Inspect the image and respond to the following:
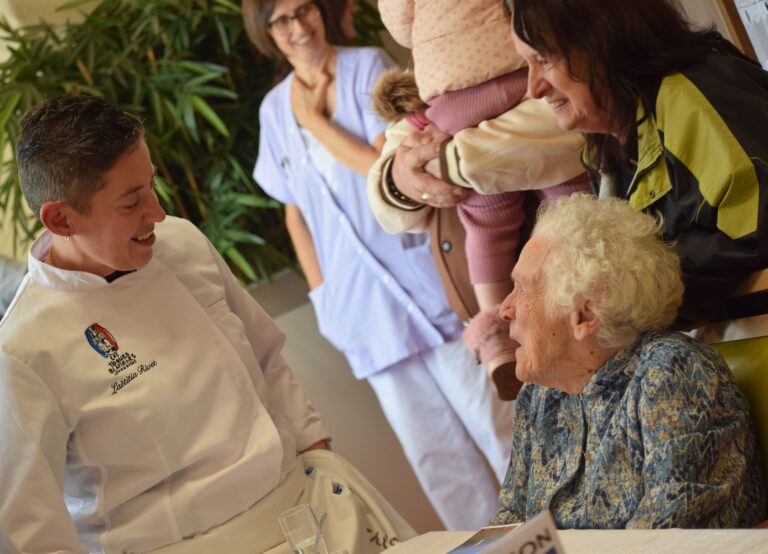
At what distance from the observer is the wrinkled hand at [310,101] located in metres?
3.43

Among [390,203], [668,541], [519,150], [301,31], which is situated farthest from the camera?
[301,31]

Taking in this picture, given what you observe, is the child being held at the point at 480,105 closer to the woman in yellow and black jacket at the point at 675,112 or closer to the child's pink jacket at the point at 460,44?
the child's pink jacket at the point at 460,44

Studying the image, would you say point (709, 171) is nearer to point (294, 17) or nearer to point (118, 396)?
point (118, 396)

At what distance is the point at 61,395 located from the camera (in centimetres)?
209

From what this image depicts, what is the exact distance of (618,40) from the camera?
6.25 feet

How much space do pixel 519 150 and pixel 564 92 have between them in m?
0.38

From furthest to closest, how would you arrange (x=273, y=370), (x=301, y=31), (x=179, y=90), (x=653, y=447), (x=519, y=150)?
1. (x=179, y=90)
2. (x=301, y=31)
3. (x=273, y=370)
4. (x=519, y=150)
5. (x=653, y=447)

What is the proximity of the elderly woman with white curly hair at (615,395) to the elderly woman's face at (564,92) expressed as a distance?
0.49 ft

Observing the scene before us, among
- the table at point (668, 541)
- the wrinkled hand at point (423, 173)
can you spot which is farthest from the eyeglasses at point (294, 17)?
the table at point (668, 541)

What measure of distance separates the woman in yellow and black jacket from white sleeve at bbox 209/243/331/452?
867 mm

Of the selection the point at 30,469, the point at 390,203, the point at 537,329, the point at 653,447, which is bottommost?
the point at 653,447

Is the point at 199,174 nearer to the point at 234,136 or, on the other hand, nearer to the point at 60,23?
the point at 234,136

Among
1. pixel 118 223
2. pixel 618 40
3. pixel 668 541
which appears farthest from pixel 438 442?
pixel 668 541

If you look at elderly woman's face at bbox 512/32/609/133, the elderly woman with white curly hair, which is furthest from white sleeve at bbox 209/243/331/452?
elderly woman's face at bbox 512/32/609/133
